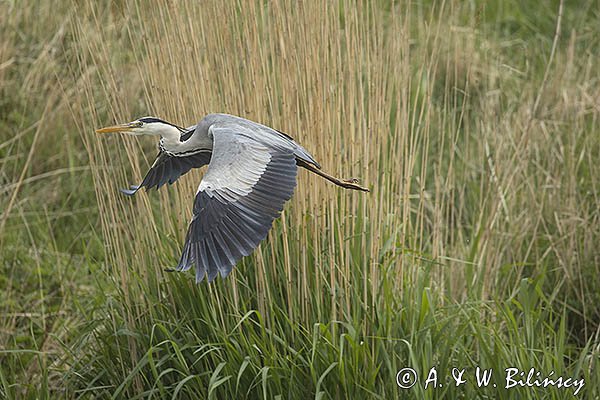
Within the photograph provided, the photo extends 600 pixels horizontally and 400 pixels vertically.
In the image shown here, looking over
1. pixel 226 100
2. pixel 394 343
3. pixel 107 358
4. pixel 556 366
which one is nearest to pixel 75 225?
pixel 107 358

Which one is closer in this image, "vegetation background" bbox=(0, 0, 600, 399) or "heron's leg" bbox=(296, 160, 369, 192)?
"heron's leg" bbox=(296, 160, 369, 192)

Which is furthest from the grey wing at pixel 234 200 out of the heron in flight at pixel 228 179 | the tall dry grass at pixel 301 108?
the tall dry grass at pixel 301 108

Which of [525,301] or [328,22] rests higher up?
[328,22]

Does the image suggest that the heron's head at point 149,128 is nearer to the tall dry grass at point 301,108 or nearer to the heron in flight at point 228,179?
the heron in flight at point 228,179

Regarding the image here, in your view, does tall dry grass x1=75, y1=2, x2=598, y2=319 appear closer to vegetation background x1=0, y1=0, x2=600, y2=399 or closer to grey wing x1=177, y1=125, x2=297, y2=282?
vegetation background x1=0, y1=0, x2=600, y2=399

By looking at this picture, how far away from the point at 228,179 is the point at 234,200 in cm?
7

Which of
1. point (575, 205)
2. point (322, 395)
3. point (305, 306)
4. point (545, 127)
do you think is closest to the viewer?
point (322, 395)

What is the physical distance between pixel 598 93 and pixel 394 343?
2225mm

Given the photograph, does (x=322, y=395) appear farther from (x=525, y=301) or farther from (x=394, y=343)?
(x=525, y=301)

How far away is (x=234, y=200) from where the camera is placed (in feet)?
7.75

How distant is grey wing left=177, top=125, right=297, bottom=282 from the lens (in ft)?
7.46

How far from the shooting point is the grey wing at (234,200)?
2.27 m

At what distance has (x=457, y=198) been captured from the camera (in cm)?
463

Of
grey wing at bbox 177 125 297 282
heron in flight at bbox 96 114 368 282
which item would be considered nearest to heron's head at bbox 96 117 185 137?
heron in flight at bbox 96 114 368 282
